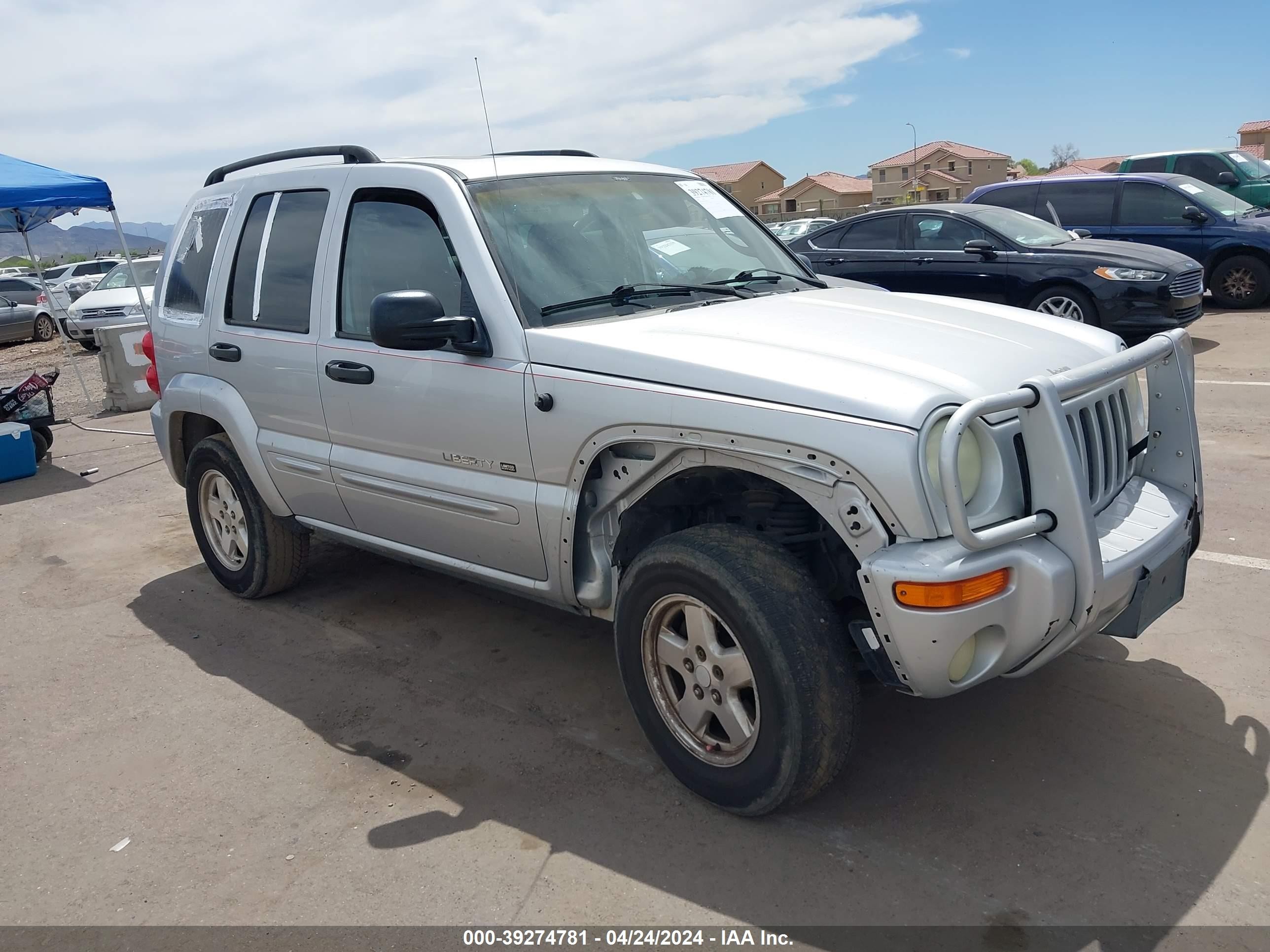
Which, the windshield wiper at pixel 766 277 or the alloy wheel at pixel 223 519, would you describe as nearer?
the windshield wiper at pixel 766 277

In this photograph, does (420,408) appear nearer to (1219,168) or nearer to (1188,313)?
(1188,313)

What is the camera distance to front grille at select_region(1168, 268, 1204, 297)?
9633mm

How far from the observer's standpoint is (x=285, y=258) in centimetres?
461

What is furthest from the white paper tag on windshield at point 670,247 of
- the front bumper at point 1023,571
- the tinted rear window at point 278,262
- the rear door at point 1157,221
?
the rear door at point 1157,221

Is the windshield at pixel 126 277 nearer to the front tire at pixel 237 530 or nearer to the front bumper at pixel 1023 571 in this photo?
the front tire at pixel 237 530

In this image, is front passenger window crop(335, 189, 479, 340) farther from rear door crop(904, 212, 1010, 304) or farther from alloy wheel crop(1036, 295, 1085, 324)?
alloy wheel crop(1036, 295, 1085, 324)

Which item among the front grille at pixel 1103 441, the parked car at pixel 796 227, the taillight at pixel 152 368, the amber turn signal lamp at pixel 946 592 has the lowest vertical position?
the amber turn signal lamp at pixel 946 592

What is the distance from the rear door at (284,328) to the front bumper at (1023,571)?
104 inches

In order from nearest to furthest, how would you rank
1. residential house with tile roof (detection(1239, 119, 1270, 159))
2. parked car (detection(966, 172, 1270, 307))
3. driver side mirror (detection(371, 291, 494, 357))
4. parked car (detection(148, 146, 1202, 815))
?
parked car (detection(148, 146, 1202, 815)) → driver side mirror (detection(371, 291, 494, 357)) → parked car (detection(966, 172, 1270, 307)) → residential house with tile roof (detection(1239, 119, 1270, 159))

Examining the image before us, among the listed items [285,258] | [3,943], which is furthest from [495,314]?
[3,943]

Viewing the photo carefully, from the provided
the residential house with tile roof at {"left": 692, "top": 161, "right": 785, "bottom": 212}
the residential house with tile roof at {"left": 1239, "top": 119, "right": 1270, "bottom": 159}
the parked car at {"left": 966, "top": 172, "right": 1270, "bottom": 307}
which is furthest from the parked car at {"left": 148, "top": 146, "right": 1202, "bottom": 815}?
the residential house with tile roof at {"left": 692, "top": 161, "right": 785, "bottom": 212}

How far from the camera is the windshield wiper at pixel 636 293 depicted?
3.65m

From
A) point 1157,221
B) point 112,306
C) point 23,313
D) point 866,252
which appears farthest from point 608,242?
point 23,313

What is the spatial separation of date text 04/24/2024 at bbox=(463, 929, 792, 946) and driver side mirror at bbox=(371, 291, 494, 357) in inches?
71.5
